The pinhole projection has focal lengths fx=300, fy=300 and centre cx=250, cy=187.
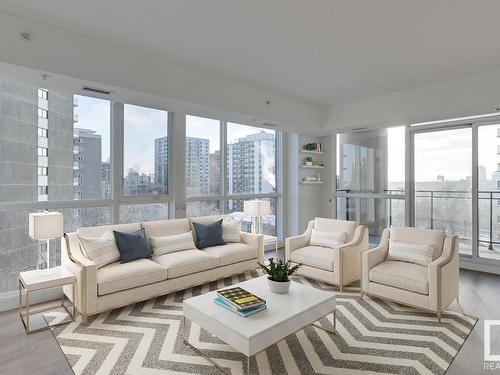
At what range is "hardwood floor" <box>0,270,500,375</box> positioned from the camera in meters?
2.33

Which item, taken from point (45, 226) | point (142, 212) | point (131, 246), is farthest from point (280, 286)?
point (142, 212)

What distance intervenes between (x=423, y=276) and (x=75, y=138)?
14.7 feet

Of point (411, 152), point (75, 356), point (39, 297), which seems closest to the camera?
point (75, 356)

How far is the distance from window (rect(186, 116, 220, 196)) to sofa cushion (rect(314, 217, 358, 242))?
1.94 metres

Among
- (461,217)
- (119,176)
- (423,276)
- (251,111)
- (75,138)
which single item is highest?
(251,111)

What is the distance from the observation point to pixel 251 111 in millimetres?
4625

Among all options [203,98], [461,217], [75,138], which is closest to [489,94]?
[461,217]

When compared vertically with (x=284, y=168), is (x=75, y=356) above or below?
below

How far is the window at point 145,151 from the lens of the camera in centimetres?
442

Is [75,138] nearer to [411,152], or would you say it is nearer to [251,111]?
[251,111]

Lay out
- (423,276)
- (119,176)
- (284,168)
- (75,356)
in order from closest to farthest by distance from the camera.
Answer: (75,356) → (423,276) → (119,176) → (284,168)

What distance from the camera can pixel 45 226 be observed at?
3137 millimetres

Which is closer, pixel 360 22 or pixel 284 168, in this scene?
pixel 360 22

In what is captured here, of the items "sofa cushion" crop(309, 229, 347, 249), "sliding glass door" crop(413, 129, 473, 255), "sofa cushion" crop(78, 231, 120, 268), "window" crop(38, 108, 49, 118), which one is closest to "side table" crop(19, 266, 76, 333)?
"sofa cushion" crop(78, 231, 120, 268)
